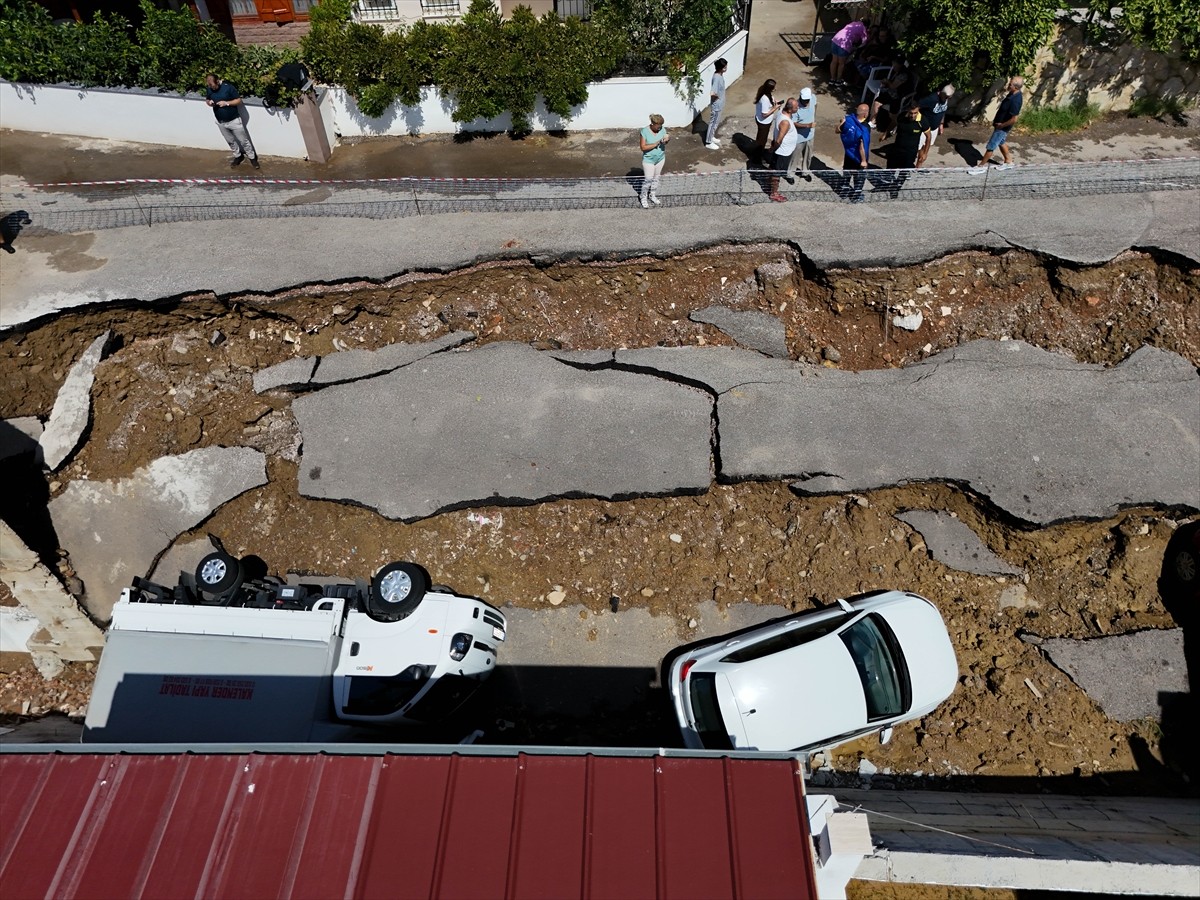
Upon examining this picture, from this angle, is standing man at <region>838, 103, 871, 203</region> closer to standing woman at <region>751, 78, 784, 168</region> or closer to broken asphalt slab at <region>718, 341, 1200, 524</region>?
standing woman at <region>751, 78, 784, 168</region>

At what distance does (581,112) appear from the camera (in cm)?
1336

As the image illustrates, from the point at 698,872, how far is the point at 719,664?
9.19 feet

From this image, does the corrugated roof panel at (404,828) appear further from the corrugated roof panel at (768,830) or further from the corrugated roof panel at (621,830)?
the corrugated roof panel at (768,830)

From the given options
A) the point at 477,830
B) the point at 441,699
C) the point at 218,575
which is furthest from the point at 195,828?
the point at 218,575

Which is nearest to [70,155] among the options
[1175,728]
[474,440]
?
[474,440]

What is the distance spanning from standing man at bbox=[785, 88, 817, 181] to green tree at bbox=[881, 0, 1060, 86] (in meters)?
2.33

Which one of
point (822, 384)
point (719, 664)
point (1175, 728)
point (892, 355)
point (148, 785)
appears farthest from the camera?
point (892, 355)

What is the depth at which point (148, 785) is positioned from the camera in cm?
522

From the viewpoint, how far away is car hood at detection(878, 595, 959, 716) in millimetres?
7473

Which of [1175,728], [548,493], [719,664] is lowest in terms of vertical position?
[1175,728]

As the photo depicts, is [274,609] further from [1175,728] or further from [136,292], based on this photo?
[1175,728]

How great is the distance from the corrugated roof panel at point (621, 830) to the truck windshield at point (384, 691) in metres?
2.58

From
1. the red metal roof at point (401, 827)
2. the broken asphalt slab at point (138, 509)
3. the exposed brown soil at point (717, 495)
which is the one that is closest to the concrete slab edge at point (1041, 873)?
the red metal roof at point (401, 827)

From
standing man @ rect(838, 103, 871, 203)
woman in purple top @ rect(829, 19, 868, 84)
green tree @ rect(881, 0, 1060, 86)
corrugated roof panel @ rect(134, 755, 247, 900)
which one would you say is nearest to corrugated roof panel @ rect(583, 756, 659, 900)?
corrugated roof panel @ rect(134, 755, 247, 900)
